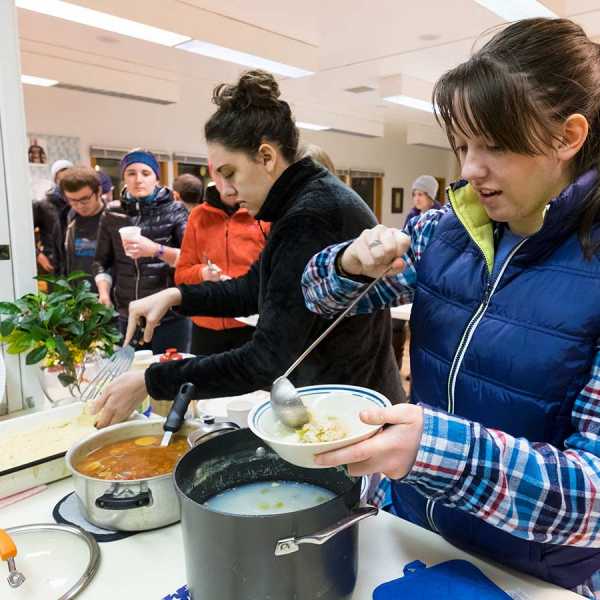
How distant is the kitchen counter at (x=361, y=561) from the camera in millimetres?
743

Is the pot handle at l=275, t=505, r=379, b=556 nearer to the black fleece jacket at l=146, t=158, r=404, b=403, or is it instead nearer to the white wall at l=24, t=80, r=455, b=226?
the black fleece jacket at l=146, t=158, r=404, b=403

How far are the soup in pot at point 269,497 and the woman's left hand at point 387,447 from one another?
0.67ft

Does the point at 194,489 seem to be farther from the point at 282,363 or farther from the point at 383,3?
the point at 383,3

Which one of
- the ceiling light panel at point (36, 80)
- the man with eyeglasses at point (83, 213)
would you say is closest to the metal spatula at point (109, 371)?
the man with eyeglasses at point (83, 213)

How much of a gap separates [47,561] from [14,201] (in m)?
0.98

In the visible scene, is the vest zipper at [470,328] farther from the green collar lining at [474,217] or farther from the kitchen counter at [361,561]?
the kitchen counter at [361,561]

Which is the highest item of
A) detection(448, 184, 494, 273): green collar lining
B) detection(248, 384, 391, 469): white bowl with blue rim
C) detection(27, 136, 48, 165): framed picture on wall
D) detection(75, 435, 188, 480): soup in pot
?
detection(27, 136, 48, 165): framed picture on wall

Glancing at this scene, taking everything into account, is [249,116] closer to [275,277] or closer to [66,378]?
[275,277]

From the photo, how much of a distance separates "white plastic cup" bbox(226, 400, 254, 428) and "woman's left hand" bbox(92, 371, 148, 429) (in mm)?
263

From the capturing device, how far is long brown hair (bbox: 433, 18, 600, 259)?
0.68 m

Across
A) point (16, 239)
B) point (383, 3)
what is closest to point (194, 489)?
point (16, 239)

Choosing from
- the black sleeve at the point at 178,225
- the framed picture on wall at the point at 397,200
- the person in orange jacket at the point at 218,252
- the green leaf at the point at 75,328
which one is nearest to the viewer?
the green leaf at the point at 75,328

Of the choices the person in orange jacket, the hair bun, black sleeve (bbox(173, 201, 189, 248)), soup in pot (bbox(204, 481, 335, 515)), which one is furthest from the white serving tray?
black sleeve (bbox(173, 201, 189, 248))

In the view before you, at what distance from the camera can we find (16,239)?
1431mm
